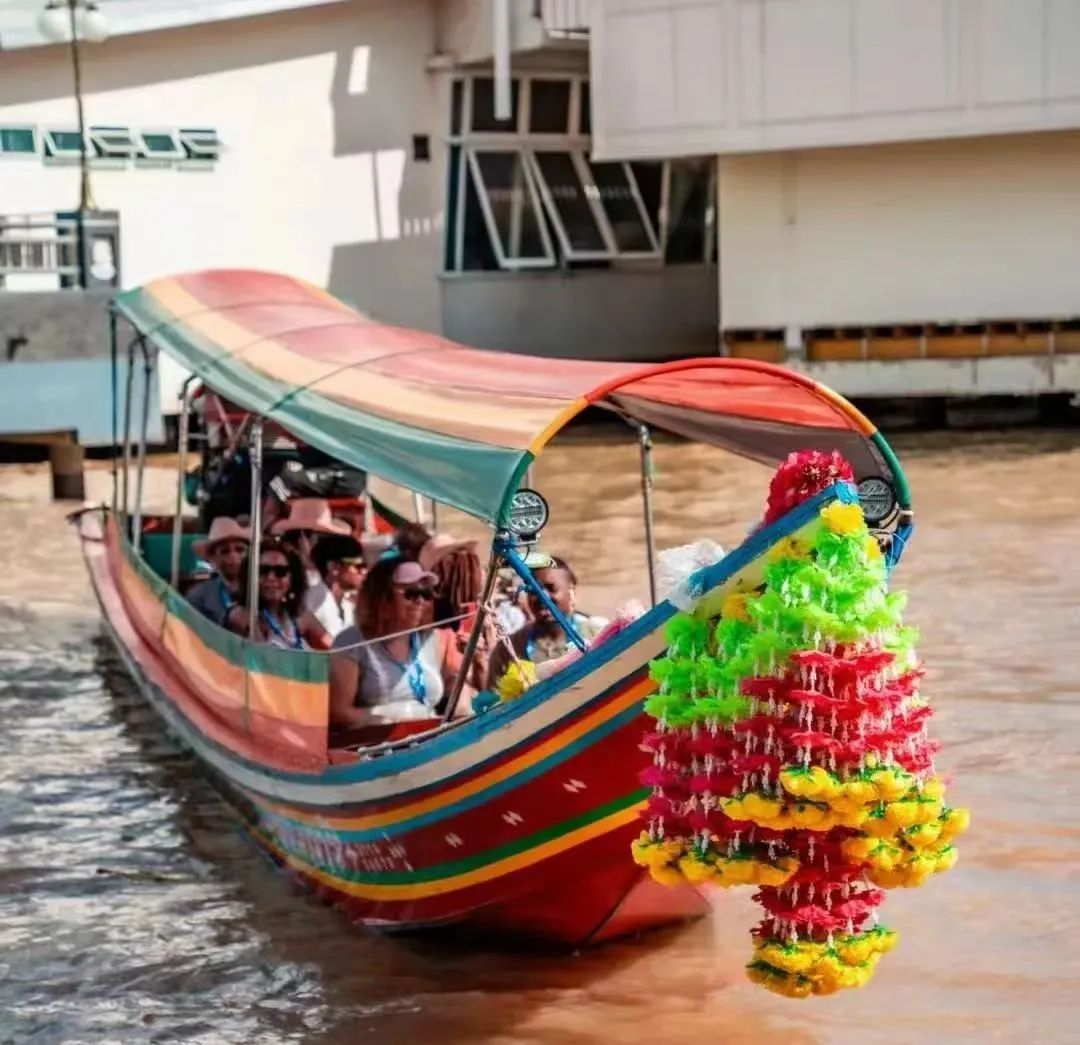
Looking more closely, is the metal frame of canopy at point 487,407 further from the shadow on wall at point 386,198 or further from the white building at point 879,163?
the shadow on wall at point 386,198

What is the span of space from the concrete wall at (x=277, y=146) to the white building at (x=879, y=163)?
3216 millimetres

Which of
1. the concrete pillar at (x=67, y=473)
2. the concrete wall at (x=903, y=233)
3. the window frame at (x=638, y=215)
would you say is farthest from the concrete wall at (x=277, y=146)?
the concrete wall at (x=903, y=233)

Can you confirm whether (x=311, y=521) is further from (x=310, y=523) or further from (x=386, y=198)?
(x=386, y=198)

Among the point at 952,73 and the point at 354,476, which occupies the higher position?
the point at 952,73

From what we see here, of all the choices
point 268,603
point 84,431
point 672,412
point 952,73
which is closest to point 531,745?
point 672,412

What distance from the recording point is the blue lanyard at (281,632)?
366 inches

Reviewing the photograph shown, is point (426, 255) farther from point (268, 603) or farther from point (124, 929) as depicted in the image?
point (124, 929)

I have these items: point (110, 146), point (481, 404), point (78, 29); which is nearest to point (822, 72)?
point (78, 29)

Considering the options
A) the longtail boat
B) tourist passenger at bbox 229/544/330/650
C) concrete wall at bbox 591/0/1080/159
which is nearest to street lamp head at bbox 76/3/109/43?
concrete wall at bbox 591/0/1080/159

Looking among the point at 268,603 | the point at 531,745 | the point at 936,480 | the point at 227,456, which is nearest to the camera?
the point at 531,745

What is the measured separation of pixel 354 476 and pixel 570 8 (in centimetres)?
1056

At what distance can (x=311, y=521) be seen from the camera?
35.0 feet

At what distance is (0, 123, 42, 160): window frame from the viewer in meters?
20.5

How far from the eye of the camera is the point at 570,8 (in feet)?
69.8
